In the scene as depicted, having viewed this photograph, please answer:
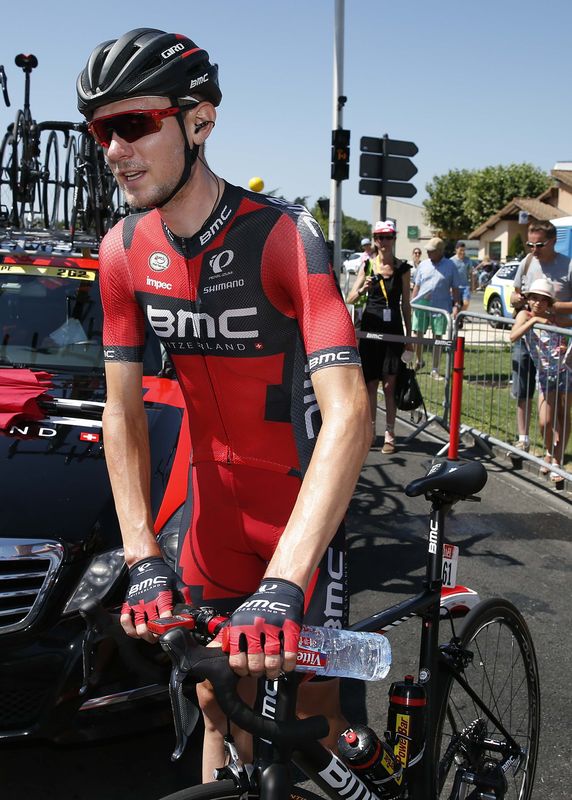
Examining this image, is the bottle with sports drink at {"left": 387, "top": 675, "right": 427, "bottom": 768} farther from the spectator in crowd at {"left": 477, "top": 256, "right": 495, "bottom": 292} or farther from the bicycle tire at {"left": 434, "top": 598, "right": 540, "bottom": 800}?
the spectator in crowd at {"left": 477, "top": 256, "right": 495, "bottom": 292}

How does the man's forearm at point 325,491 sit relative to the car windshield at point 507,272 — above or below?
below

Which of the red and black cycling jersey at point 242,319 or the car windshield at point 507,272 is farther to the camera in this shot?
the car windshield at point 507,272

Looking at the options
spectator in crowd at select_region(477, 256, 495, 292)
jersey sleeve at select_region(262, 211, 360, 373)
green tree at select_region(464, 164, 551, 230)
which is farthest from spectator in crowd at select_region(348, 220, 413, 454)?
green tree at select_region(464, 164, 551, 230)

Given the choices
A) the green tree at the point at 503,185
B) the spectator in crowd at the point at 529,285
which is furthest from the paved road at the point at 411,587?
the green tree at the point at 503,185

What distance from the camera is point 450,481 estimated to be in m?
2.36

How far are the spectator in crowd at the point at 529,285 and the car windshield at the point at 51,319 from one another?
14.1ft

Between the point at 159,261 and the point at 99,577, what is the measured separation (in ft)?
4.37

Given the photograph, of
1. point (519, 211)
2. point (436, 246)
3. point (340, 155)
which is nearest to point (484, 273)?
point (519, 211)

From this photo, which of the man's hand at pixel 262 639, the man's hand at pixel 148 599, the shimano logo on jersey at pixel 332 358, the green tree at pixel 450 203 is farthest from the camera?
the green tree at pixel 450 203

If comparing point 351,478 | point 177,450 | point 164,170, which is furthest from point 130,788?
point 164,170

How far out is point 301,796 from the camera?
179 cm

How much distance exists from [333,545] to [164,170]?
1.00m

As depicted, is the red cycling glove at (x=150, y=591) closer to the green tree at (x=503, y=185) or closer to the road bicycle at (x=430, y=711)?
the road bicycle at (x=430, y=711)

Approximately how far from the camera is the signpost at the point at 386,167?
12641 millimetres
